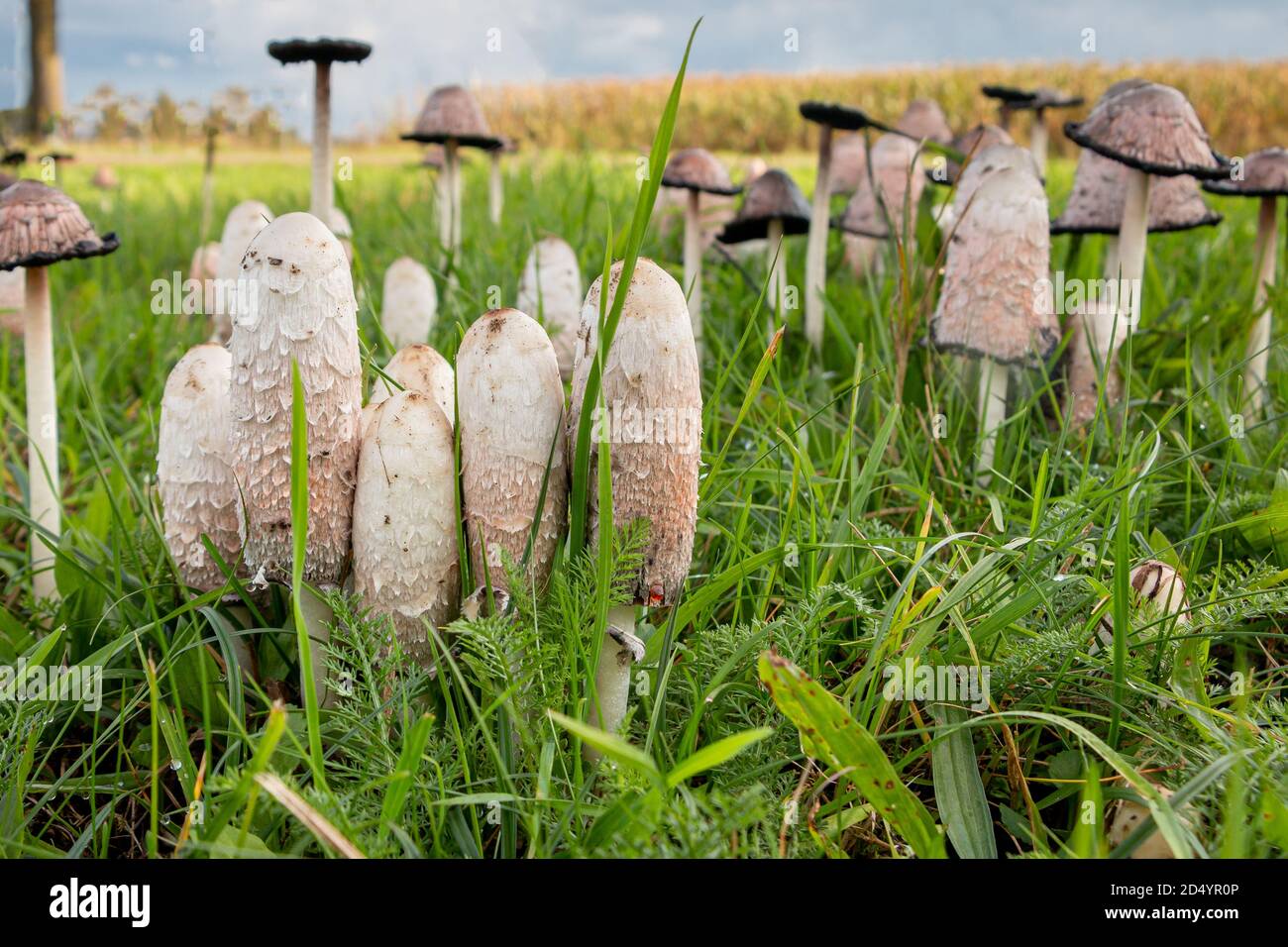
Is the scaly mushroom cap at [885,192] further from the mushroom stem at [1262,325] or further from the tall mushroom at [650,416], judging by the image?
the tall mushroom at [650,416]

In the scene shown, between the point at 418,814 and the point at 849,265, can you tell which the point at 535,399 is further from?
the point at 849,265

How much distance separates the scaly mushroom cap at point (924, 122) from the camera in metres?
5.05

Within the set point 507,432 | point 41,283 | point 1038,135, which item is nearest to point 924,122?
point 1038,135

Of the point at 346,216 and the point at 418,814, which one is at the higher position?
the point at 346,216

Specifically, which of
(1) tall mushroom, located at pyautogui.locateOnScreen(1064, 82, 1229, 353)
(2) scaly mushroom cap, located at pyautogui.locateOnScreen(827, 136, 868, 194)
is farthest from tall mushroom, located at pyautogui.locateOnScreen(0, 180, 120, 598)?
(2) scaly mushroom cap, located at pyautogui.locateOnScreen(827, 136, 868, 194)

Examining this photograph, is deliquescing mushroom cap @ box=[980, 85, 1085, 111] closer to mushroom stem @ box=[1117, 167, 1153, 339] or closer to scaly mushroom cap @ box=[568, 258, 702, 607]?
mushroom stem @ box=[1117, 167, 1153, 339]

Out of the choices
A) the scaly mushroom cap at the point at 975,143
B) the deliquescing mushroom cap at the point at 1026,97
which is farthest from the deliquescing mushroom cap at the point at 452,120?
the deliquescing mushroom cap at the point at 1026,97

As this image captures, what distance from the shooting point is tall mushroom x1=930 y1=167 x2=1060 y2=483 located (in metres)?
2.74

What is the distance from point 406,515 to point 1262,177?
3.01 m

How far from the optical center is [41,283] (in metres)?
2.39

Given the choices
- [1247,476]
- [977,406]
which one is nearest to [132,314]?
[977,406]

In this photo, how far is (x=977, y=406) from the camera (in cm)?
302

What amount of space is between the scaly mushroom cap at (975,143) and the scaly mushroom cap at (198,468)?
5.42 ft

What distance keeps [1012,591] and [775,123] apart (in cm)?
1743
